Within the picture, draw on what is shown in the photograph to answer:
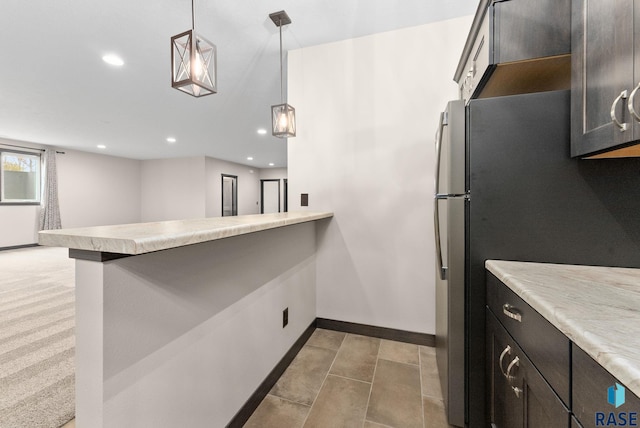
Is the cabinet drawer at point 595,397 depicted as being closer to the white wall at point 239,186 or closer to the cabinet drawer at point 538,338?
the cabinet drawer at point 538,338

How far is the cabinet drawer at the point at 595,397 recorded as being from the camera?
1.62 feet

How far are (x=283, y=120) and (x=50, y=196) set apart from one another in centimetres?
756

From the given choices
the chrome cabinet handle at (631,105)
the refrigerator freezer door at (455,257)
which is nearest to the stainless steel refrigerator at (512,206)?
the refrigerator freezer door at (455,257)

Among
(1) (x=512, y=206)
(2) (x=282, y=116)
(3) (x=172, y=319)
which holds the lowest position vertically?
(3) (x=172, y=319)

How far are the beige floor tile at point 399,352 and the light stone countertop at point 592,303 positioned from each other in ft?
3.79

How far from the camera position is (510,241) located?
125 centimetres

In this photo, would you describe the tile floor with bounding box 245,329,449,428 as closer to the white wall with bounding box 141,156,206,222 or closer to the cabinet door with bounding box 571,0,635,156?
the cabinet door with bounding box 571,0,635,156

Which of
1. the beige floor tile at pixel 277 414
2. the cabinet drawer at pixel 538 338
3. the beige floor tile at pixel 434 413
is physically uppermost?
the cabinet drawer at pixel 538 338

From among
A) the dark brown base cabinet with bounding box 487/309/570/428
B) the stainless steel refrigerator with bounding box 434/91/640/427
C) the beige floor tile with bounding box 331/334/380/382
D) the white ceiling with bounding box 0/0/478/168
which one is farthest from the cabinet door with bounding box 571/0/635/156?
the beige floor tile with bounding box 331/334/380/382

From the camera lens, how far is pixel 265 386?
1.63 m

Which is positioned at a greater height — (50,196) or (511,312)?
(50,196)

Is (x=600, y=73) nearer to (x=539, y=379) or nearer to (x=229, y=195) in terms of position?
(x=539, y=379)

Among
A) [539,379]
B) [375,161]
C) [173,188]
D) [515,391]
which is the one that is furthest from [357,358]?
[173,188]

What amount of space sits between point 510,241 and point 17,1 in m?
3.39
